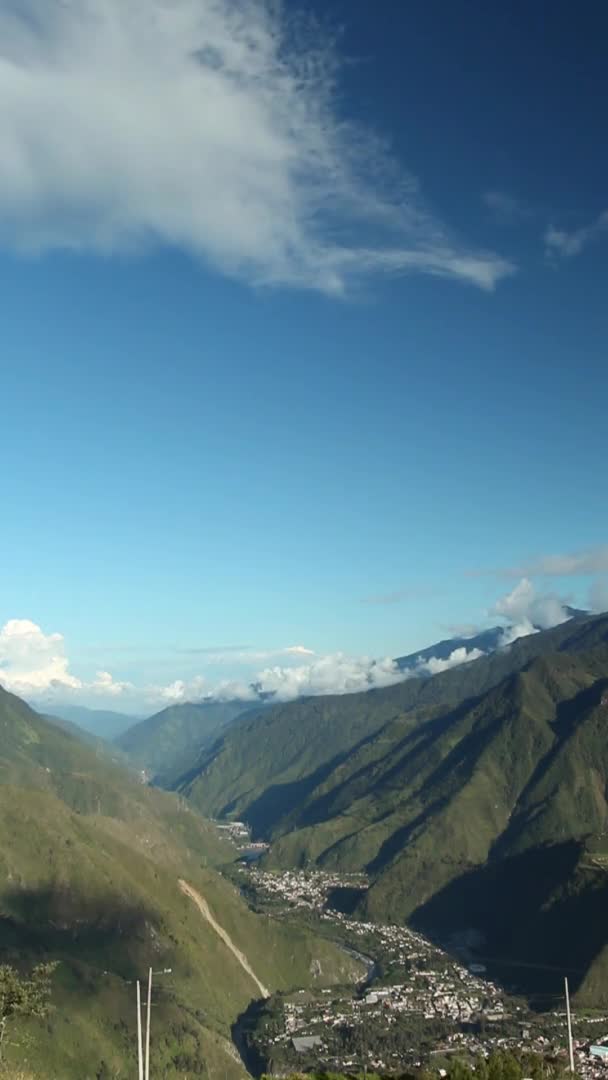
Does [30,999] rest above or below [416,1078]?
above

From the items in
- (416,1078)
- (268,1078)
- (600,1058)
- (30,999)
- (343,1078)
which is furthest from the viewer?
(600,1058)

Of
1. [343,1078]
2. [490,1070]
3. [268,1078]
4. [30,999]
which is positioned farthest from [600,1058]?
[30,999]

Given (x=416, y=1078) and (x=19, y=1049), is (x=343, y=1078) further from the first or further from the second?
(x=19, y=1049)

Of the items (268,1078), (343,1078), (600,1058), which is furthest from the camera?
(600,1058)

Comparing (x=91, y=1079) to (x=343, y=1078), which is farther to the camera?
(x=91, y=1079)

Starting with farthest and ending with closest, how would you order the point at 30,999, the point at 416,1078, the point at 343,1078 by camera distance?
the point at 416,1078 → the point at 343,1078 → the point at 30,999

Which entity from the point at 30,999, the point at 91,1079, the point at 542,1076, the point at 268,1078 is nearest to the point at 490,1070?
the point at 542,1076

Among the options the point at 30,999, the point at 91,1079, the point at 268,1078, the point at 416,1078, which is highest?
the point at 30,999

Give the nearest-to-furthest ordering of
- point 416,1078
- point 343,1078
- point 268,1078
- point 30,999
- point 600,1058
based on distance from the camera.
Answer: point 30,999 → point 268,1078 → point 343,1078 → point 416,1078 → point 600,1058

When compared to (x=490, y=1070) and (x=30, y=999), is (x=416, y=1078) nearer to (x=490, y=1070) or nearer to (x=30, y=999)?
(x=490, y=1070)
